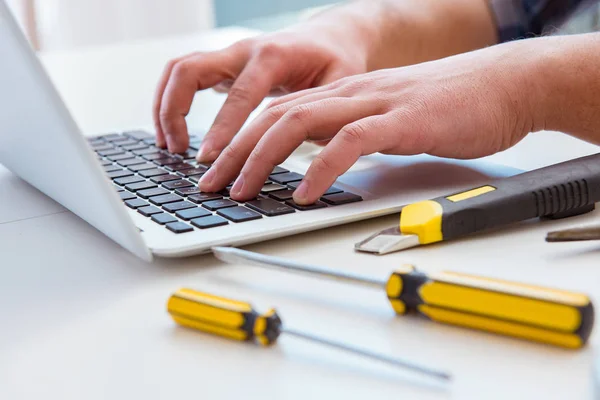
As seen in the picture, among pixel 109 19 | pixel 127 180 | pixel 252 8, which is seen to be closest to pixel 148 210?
pixel 127 180

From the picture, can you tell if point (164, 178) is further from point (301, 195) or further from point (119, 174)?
point (301, 195)

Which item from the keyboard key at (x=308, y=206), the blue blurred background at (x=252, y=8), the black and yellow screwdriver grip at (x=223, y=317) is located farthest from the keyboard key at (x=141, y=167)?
the blue blurred background at (x=252, y=8)

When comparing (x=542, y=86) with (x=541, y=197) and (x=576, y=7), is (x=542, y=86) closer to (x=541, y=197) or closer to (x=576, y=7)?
(x=541, y=197)

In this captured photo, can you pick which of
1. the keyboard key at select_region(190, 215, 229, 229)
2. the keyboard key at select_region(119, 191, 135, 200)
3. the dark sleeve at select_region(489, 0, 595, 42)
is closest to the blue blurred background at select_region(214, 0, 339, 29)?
the dark sleeve at select_region(489, 0, 595, 42)

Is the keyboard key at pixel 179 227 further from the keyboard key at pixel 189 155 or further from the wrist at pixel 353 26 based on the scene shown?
the wrist at pixel 353 26

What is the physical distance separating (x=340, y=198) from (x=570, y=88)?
23cm

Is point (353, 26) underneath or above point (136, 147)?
above

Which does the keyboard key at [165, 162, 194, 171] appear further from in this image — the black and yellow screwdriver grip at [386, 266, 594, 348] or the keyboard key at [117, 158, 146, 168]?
the black and yellow screwdriver grip at [386, 266, 594, 348]

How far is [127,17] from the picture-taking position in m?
2.85

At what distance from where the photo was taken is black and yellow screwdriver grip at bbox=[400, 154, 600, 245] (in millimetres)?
533

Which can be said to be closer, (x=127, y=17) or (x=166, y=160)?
(x=166, y=160)

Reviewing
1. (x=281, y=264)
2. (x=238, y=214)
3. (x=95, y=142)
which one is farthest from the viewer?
(x=95, y=142)

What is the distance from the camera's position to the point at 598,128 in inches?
27.2

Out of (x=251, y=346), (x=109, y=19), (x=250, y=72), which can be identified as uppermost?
(x=109, y=19)
